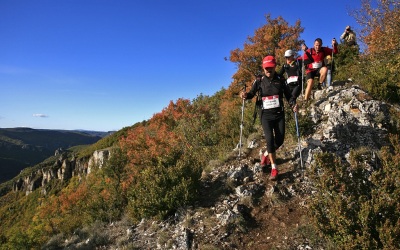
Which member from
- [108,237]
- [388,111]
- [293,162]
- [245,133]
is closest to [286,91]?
[293,162]

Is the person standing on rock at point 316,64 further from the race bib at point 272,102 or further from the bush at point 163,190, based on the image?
the bush at point 163,190

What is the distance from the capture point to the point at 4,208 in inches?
4336

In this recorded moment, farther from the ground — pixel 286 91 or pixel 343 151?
pixel 286 91

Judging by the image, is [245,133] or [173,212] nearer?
[173,212]

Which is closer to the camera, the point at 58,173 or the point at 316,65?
the point at 316,65

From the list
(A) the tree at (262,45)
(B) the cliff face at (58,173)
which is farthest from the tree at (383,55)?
(B) the cliff face at (58,173)

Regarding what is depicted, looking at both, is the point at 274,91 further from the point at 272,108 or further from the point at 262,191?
the point at 262,191

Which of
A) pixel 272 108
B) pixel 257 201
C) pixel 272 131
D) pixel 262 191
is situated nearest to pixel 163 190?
pixel 257 201

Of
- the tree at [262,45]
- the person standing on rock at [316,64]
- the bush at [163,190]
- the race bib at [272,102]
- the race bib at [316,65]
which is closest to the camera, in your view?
the bush at [163,190]

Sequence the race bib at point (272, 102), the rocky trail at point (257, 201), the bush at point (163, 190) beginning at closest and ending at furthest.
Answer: the rocky trail at point (257, 201), the bush at point (163, 190), the race bib at point (272, 102)

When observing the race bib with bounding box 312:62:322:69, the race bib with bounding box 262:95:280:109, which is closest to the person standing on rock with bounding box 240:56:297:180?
the race bib with bounding box 262:95:280:109

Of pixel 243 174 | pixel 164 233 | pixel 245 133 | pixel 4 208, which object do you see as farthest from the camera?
pixel 4 208

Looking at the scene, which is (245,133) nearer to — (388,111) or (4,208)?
Answer: (388,111)

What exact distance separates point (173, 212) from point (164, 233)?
2.45 feet
